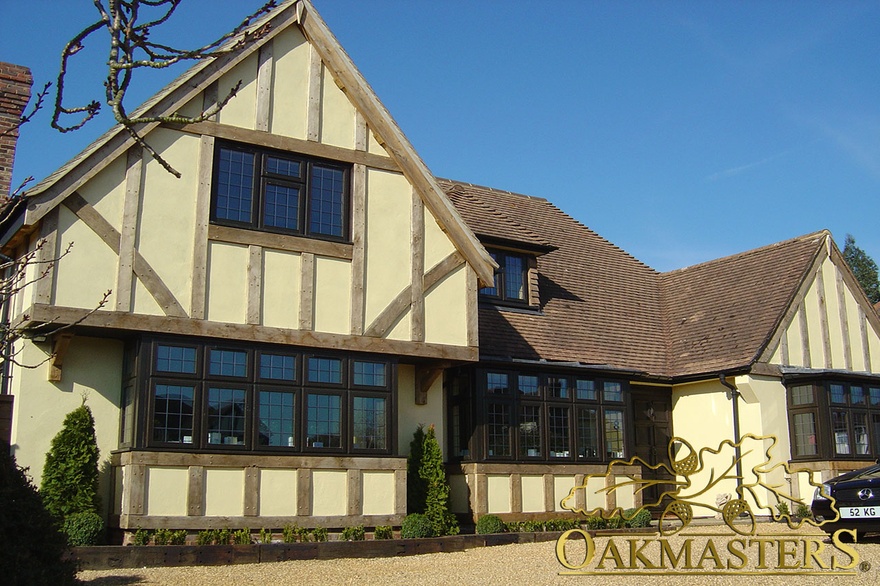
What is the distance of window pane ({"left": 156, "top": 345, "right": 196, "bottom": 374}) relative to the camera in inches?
539

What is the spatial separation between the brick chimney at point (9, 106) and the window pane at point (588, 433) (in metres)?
11.5

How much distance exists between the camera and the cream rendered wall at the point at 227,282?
1417 centimetres

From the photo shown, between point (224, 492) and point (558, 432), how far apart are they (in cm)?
732

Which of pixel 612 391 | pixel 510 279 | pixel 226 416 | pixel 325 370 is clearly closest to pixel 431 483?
pixel 325 370

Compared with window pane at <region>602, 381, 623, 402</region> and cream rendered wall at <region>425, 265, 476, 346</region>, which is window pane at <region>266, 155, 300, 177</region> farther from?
window pane at <region>602, 381, 623, 402</region>

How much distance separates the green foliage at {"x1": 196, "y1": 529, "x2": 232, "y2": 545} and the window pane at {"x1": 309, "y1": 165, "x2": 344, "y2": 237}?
5045mm

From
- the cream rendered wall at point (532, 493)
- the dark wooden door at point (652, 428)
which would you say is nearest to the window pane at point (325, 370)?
the cream rendered wall at point (532, 493)

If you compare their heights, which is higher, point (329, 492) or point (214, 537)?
point (329, 492)

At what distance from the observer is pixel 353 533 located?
14570mm

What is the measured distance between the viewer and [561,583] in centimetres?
1048

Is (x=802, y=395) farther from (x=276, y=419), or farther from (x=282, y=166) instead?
(x=282, y=166)

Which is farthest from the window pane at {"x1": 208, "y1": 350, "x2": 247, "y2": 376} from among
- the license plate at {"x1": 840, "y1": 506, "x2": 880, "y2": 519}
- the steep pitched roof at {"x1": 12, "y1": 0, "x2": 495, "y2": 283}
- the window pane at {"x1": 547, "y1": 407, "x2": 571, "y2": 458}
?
the license plate at {"x1": 840, "y1": 506, "x2": 880, "y2": 519}

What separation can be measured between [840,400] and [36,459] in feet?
54.0

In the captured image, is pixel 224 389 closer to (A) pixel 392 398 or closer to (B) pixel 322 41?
(A) pixel 392 398
